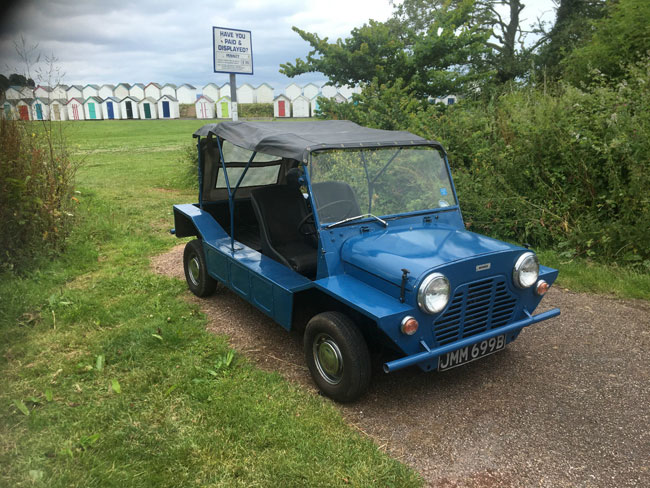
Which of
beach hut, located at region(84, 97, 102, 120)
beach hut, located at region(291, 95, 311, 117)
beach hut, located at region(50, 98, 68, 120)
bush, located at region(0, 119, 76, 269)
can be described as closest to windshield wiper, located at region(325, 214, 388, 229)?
bush, located at region(0, 119, 76, 269)

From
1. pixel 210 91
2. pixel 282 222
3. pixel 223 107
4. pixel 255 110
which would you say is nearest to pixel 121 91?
pixel 210 91

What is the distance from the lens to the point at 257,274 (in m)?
4.06

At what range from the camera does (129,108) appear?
52000mm

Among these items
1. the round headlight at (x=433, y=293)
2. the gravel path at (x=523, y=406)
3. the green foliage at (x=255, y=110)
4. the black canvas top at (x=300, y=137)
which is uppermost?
the green foliage at (x=255, y=110)

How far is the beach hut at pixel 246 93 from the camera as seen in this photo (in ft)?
178

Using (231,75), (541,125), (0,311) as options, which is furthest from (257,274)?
(231,75)

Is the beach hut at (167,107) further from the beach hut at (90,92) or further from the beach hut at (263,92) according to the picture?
the beach hut at (263,92)

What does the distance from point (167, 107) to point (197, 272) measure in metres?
52.7

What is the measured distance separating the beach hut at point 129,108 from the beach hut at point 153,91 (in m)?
2.76

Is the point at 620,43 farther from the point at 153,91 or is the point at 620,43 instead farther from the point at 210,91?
the point at 153,91

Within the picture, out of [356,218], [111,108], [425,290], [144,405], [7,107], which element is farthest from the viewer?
[111,108]

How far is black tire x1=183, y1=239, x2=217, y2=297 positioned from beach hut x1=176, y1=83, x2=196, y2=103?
54643 millimetres

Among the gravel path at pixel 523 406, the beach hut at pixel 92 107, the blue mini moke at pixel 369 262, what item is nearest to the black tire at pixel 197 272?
the blue mini moke at pixel 369 262

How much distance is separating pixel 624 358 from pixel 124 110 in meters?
56.3
